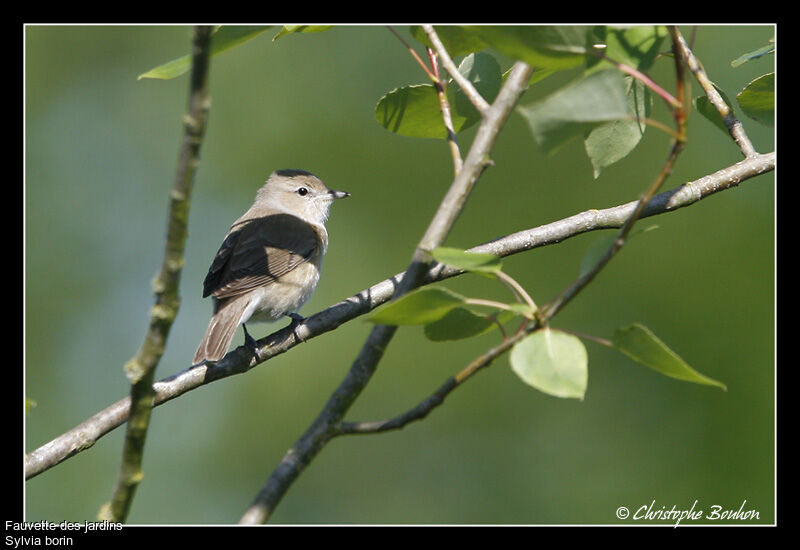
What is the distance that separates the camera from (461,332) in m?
2.07

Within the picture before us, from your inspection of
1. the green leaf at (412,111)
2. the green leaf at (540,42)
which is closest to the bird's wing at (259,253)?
the green leaf at (412,111)

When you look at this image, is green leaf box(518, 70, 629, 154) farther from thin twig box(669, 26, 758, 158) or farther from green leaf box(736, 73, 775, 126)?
thin twig box(669, 26, 758, 158)

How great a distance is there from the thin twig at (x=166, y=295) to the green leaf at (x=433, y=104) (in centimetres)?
129

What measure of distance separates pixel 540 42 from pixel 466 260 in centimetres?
52

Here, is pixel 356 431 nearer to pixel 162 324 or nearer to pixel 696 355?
pixel 162 324

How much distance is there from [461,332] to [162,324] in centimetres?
76

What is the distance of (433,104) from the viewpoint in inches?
110

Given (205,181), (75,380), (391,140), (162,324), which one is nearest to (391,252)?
(391,140)

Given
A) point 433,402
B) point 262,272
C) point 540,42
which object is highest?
point 262,272

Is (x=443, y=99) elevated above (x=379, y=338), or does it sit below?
A: above

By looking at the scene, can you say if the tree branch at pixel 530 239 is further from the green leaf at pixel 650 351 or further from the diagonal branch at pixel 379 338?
the green leaf at pixel 650 351

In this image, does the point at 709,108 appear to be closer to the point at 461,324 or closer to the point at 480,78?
the point at 480,78

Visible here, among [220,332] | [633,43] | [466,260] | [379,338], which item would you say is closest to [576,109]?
[466,260]

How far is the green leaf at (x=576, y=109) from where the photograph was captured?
1607 mm
